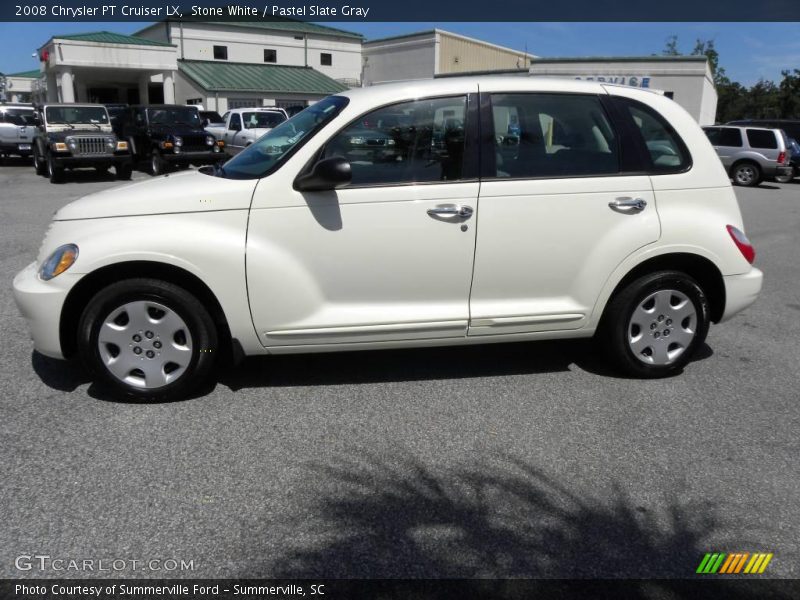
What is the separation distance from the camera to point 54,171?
55.2 feet

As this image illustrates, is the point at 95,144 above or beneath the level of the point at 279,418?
above

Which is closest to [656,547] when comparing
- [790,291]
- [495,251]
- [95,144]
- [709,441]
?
[709,441]

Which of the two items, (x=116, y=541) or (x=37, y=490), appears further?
(x=37, y=490)

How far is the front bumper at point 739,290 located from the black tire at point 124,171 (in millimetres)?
16142

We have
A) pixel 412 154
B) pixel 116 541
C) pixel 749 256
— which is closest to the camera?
pixel 116 541

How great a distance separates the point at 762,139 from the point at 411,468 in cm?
2061

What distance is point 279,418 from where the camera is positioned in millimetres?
3863

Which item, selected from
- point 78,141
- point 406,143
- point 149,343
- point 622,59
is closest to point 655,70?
point 622,59

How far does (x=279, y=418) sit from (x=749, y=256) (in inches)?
127

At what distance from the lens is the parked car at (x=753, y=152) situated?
19766 mm

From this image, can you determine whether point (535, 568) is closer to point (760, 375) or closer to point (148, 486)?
point (148, 486)

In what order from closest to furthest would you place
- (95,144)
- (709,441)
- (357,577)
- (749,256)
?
(357,577)
(709,441)
(749,256)
(95,144)

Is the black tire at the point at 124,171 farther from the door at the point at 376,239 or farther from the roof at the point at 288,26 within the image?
the roof at the point at 288,26

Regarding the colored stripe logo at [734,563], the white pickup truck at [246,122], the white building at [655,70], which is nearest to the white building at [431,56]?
the white building at [655,70]
